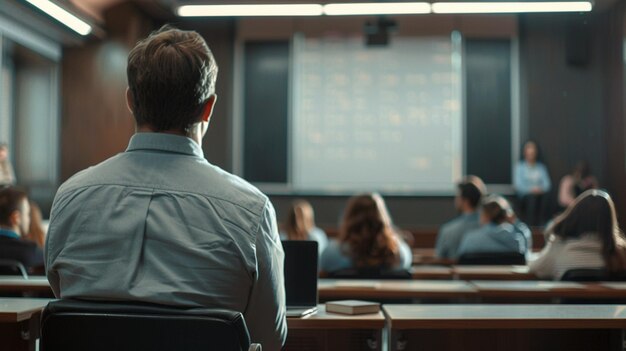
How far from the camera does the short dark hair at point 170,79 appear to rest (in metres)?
1.54

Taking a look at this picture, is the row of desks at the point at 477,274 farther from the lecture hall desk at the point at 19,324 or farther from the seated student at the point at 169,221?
the seated student at the point at 169,221

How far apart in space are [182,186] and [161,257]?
0.15 metres

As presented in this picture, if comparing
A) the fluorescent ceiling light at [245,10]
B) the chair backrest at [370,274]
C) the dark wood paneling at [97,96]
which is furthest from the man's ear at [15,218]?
the dark wood paneling at [97,96]

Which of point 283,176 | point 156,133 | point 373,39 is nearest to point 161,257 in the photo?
point 156,133

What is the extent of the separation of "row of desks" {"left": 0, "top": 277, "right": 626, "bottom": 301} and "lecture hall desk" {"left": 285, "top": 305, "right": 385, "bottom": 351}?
0.50 m

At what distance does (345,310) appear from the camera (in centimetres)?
239

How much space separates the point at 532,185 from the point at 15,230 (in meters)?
7.42

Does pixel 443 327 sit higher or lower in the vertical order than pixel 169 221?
lower

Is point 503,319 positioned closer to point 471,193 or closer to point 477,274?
point 477,274

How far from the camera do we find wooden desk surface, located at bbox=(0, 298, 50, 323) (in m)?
2.14

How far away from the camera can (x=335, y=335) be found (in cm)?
262

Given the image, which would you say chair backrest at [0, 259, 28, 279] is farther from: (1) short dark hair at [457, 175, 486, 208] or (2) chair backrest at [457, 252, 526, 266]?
(1) short dark hair at [457, 175, 486, 208]

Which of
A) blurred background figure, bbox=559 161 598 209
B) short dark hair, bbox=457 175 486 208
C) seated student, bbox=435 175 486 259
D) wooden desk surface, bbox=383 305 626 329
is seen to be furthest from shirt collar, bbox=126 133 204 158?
blurred background figure, bbox=559 161 598 209

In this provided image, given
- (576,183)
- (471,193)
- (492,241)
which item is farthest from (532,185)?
(492,241)
